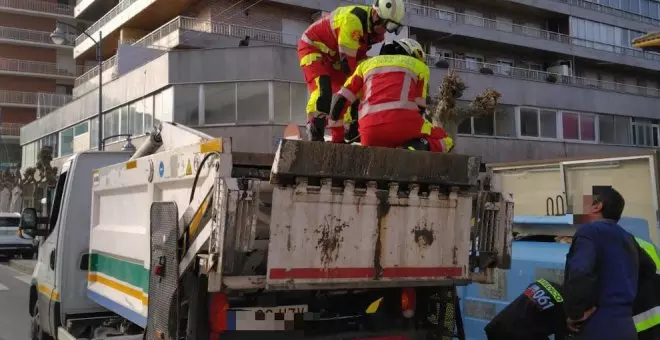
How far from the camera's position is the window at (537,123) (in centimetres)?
3294

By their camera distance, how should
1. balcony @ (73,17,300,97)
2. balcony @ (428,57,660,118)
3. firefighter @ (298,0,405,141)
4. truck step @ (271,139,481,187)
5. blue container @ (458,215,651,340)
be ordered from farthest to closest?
balcony @ (428,57,660,118), balcony @ (73,17,300,97), blue container @ (458,215,651,340), firefighter @ (298,0,405,141), truck step @ (271,139,481,187)

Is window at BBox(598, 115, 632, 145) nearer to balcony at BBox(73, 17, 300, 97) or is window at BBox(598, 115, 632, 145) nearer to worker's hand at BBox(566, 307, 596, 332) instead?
balcony at BBox(73, 17, 300, 97)

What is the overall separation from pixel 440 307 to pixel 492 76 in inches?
1136

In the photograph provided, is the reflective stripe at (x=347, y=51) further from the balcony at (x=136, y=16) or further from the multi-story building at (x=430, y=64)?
the balcony at (x=136, y=16)

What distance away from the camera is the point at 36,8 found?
178 ft

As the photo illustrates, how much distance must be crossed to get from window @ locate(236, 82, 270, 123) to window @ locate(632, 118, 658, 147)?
24559 millimetres

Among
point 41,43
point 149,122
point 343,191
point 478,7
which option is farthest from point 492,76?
point 41,43

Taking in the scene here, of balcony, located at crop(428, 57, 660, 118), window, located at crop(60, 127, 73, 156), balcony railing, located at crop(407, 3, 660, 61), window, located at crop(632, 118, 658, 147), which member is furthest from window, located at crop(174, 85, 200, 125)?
window, located at crop(632, 118, 658, 147)

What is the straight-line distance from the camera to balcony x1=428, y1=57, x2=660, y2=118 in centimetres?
3123

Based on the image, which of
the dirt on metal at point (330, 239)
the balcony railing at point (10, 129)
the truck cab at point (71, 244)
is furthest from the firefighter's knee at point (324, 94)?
the balcony railing at point (10, 129)

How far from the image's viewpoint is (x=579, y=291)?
3.46 m

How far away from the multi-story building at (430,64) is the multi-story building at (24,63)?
7405mm

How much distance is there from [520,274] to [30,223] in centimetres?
Answer: 481

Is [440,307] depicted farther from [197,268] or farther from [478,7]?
[478,7]
